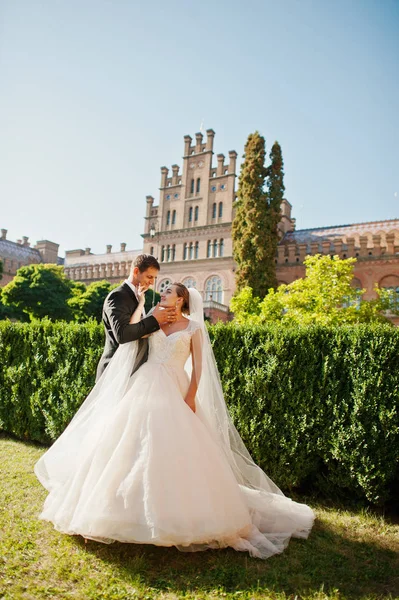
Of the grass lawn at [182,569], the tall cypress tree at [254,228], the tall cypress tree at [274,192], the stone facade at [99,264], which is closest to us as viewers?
the grass lawn at [182,569]

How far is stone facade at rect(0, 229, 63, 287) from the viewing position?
2170 inches

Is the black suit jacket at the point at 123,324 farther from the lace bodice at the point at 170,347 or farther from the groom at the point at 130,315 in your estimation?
the lace bodice at the point at 170,347

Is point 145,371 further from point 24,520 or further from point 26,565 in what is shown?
point 24,520

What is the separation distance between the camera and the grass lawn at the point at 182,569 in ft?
10.7

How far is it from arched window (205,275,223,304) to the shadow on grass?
3516 cm

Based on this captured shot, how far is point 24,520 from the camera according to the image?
4.47 meters

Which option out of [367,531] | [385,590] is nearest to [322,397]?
[367,531]

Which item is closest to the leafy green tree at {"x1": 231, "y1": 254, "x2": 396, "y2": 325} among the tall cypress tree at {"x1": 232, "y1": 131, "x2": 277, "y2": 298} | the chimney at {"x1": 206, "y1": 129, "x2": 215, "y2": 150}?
the tall cypress tree at {"x1": 232, "y1": 131, "x2": 277, "y2": 298}

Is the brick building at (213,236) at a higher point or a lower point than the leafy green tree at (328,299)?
higher

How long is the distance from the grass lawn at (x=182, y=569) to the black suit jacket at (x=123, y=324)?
5.32 ft

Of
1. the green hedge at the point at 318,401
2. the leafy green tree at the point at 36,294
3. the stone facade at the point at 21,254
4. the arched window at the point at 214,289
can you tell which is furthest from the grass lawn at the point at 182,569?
the stone facade at the point at 21,254

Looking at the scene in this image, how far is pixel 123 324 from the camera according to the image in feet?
13.2

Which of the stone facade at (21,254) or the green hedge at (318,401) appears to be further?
the stone facade at (21,254)

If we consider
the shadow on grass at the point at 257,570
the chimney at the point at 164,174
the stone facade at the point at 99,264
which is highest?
the chimney at the point at 164,174
